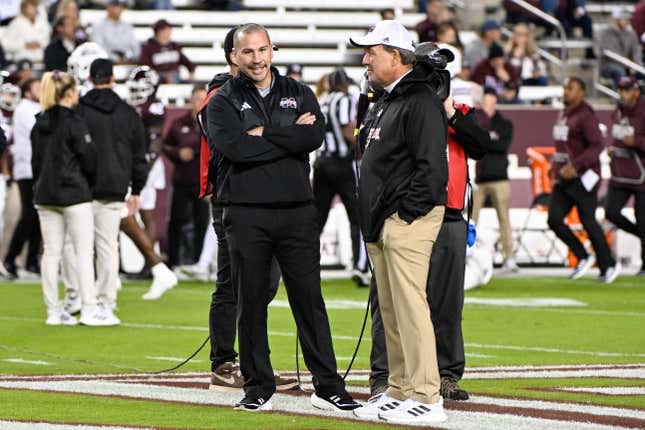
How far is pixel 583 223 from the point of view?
734 inches

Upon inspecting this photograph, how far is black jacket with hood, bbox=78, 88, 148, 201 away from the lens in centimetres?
1372

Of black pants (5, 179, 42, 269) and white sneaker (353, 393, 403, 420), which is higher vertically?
white sneaker (353, 393, 403, 420)

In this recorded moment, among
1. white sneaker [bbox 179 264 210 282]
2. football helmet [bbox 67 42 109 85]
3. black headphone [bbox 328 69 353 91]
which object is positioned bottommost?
white sneaker [bbox 179 264 210 282]

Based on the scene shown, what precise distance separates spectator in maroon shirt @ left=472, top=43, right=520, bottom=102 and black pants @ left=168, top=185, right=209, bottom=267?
641 centimetres

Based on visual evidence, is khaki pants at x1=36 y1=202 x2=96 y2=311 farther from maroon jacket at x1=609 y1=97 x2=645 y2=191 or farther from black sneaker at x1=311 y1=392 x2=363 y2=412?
maroon jacket at x1=609 y1=97 x2=645 y2=191

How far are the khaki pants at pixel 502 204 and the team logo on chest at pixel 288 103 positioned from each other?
Result: 11.5 m

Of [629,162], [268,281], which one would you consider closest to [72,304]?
[268,281]

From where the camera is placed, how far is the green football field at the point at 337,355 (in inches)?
312

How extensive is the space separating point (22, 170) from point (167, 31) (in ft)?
15.4

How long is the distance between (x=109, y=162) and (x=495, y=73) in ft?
39.1

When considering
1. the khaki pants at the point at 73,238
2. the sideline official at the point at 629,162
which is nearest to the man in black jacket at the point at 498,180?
the sideline official at the point at 629,162

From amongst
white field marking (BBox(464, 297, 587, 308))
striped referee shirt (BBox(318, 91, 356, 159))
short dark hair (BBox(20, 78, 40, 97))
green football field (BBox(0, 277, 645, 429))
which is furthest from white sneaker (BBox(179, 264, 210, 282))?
white field marking (BBox(464, 297, 587, 308))

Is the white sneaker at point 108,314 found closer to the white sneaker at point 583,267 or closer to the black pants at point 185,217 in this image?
the black pants at point 185,217

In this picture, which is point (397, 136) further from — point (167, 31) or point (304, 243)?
point (167, 31)
